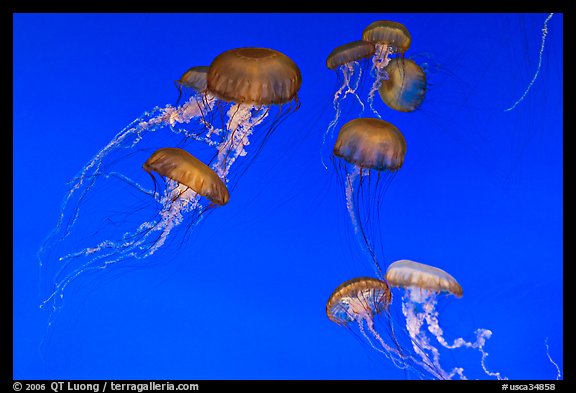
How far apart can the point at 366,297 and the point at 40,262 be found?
10.5ft

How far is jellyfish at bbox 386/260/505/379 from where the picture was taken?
17.1 ft

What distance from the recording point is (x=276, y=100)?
5195 mm

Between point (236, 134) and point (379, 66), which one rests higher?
point (379, 66)

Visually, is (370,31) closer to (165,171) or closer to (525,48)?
(525,48)

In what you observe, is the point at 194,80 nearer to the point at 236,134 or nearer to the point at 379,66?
the point at 236,134

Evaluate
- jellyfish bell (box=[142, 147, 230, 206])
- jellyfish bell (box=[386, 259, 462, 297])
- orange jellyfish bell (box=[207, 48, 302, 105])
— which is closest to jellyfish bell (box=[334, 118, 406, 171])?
orange jellyfish bell (box=[207, 48, 302, 105])

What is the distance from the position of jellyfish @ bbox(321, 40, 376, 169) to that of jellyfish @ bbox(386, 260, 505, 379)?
144 cm

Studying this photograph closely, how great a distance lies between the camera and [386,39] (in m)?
5.56

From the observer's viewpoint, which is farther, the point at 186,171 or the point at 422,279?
the point at 422,279

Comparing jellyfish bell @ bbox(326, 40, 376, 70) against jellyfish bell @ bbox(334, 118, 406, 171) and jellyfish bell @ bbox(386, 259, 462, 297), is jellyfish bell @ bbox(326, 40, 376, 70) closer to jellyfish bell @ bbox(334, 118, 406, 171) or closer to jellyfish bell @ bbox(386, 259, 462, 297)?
jellyfish bell @ bbox(334, 118, 406, 171)

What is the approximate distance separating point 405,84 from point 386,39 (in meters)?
0.67

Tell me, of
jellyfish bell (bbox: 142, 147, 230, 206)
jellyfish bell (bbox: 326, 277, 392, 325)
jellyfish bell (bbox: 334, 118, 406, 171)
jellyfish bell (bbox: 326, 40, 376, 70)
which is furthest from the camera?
jellyfish bell (bbox: 326, 40, 376, 70)

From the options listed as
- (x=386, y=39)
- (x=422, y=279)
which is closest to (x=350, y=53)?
(x=386, y=39)
